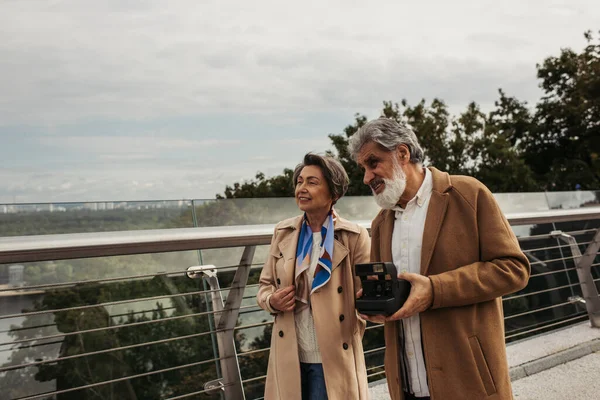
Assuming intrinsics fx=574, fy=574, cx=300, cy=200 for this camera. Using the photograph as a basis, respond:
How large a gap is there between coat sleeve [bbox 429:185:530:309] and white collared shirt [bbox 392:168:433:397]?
167 mm

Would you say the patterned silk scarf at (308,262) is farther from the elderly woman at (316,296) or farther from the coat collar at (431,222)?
the coat collar at (431,222)

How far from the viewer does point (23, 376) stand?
274 centimetres

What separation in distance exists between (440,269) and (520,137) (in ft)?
129

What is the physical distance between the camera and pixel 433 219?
1.95m

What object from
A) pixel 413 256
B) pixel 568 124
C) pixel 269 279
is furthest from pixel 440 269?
Answer: pixel 568 124

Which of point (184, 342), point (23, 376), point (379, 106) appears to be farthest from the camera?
point (379, 106)

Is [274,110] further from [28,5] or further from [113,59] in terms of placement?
[28,5]

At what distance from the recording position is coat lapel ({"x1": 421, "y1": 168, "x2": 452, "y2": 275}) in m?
1.94

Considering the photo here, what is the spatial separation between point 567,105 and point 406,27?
12433 millimetres

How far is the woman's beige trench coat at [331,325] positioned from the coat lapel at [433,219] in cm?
56

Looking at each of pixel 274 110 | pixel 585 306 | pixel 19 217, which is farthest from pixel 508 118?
pixel 19 217

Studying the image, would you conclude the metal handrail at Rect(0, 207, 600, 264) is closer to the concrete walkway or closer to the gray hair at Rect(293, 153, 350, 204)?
the gray hair at Rect(293, 153, 350, 204)

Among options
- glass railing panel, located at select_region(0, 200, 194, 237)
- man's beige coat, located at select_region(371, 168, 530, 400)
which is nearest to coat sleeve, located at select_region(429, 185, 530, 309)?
man's beige coat, located at select_region(371, 168, 530, 400)

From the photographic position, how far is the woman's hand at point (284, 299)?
7.73 ft
